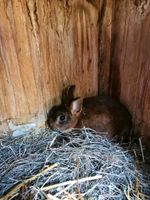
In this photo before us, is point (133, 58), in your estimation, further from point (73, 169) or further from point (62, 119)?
point (73, 169)

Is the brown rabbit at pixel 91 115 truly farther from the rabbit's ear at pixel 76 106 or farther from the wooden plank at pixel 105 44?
the wooden plank at pixel 105 44

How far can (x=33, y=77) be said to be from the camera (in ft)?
5.76

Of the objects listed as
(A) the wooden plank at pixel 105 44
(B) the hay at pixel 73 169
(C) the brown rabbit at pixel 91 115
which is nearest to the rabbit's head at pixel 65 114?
(C) the brown rabbit at pixel 91 115

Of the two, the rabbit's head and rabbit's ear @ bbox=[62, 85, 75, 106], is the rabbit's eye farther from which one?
rabbit's ear @ bbox=[62, 85, 75, 106]

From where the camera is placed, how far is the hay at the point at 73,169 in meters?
1.41

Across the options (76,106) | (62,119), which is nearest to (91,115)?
(76,106)

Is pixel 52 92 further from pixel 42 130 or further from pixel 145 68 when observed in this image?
pixel 145 68

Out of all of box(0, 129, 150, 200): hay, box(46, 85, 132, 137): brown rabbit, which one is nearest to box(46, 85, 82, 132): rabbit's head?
box(46, 85, 132, 137): brown rabbit

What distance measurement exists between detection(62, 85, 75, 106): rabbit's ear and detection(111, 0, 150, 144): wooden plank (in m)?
0.36

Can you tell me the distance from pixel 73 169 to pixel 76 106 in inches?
21.1

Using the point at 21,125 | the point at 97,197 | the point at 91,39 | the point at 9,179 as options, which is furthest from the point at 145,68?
the point at 9,179

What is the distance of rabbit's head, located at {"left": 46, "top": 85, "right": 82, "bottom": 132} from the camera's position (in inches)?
75.2

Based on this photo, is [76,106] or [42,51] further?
[76,106]

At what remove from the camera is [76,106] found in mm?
1898
